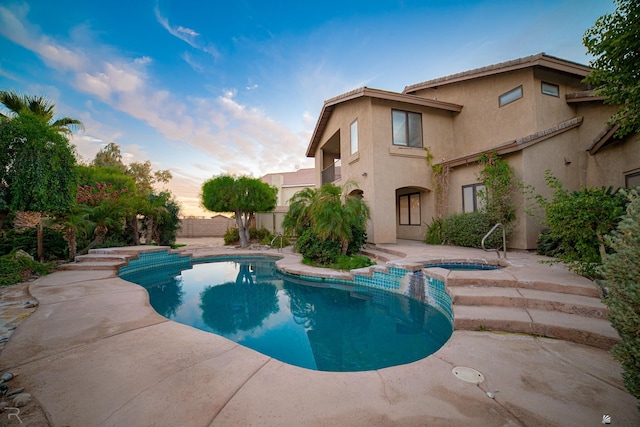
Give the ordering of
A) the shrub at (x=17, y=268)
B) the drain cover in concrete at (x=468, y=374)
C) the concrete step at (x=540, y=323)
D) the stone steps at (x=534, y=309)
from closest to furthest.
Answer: the drain cover in concrete at (x=468, y=374) → the concrete step at (x=540, y=323) → the stone steps at (x=534, y=309) → the shrub at (x=17, y=268)

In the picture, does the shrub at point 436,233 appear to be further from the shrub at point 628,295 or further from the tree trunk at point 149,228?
the tree trunk at point 149,228

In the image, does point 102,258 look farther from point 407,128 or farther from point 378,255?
point 407,128

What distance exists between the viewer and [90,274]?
22.0 feet

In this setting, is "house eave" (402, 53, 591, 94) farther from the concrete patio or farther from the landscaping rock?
the landscaping rock

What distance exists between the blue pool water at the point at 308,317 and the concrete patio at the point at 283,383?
3.24ft

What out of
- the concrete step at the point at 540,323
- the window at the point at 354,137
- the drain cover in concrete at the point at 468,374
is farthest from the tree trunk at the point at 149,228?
the drain cover in concrete at the point at 468,374

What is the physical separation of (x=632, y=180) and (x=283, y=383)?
37.9 feet

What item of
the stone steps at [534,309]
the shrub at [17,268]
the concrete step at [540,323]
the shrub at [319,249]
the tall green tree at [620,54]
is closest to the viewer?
the concrete step at [540,323]

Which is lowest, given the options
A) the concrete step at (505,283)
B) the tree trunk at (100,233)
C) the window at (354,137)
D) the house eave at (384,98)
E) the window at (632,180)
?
the concrete step at (505,283)

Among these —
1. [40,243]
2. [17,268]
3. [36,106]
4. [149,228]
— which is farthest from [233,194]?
[36,106]

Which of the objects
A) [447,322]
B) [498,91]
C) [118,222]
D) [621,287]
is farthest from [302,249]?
[498,91]

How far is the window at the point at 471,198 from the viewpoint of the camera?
372 inches

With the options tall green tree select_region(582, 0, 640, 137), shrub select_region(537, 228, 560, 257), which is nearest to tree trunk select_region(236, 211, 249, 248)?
shrub select_region(537, 228, 560, 257)

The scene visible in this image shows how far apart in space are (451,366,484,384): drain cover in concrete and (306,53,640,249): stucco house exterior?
7790 mm
